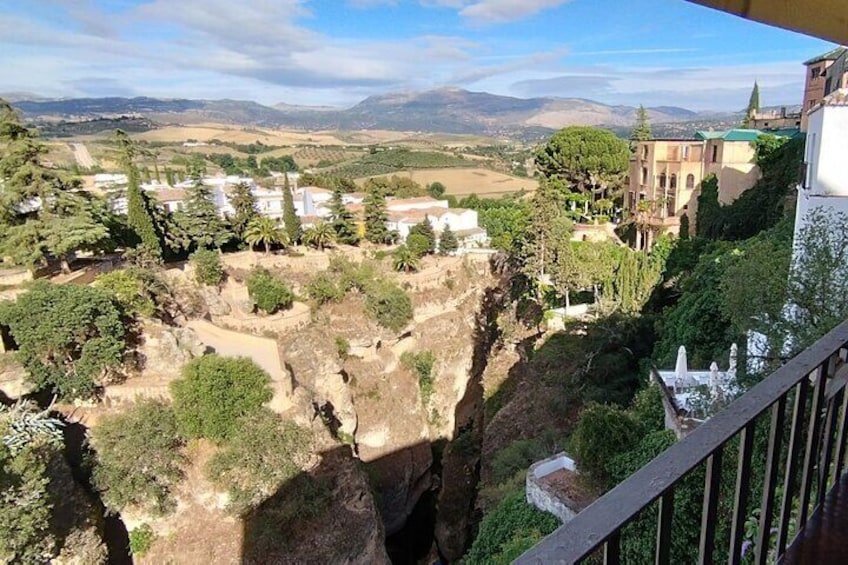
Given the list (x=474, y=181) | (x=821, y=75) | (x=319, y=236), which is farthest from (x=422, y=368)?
(x=474, y=181)

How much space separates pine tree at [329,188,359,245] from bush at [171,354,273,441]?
53.0 ft

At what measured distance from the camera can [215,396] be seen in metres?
13.2

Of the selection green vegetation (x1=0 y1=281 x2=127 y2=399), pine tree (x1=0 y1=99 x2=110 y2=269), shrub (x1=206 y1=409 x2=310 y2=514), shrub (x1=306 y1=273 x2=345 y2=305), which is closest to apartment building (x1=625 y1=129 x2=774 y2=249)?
shrub (x1=306 y1=273 x2=345 y2=305)

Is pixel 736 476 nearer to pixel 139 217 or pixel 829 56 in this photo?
pixel 139 217

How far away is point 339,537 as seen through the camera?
43.0ft

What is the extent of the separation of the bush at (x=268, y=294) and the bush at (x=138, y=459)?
341 inches

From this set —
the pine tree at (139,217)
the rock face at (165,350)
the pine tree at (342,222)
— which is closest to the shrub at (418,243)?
the pine tree at (342,222)

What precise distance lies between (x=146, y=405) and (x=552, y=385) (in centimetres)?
1184

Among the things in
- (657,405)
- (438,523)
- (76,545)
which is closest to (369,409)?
(438,523)

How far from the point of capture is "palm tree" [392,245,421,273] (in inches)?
1053

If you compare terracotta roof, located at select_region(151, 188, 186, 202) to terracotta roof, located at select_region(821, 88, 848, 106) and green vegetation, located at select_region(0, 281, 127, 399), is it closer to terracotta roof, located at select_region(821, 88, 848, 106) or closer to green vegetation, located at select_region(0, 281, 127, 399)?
green vegetation, located at select_region(0, 281, 127, 399)

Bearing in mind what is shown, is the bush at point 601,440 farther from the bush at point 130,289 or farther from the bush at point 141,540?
the bush at point 130,289

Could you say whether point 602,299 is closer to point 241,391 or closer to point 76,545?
point 241,391

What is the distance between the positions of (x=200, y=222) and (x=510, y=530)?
20299mm
